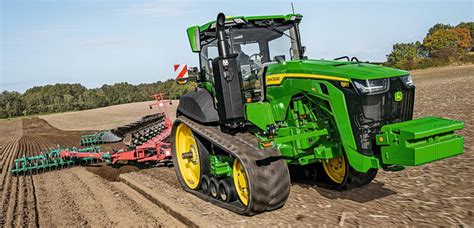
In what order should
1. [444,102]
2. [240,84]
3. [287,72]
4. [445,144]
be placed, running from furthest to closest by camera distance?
1. [444,102]
2. [240,84]
3. [287,72]
4. [445,144]

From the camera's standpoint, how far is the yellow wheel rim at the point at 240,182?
5.68 metres

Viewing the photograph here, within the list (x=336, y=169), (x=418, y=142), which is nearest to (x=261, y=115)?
(x=336, y=169)

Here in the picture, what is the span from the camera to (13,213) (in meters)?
7.27

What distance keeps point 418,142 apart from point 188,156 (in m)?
4.04

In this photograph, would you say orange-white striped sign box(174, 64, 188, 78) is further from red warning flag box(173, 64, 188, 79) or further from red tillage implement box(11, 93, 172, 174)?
red tillage implement box(11, 93, 172, 174)

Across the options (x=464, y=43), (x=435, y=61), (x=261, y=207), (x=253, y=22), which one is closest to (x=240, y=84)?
(x=253, y=22)

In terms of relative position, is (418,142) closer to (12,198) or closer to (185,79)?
(185,79)

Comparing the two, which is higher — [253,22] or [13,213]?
[253,22]

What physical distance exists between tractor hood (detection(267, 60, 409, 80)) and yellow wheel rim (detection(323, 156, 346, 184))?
1558mm

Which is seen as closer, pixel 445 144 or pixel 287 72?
pixel 445 144

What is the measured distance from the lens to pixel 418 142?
446 cm

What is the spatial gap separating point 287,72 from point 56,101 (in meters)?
76.9

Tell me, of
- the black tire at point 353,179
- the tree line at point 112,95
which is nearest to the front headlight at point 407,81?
the black tire at point 353,179

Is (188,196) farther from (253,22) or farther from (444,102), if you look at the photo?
(444,102)
